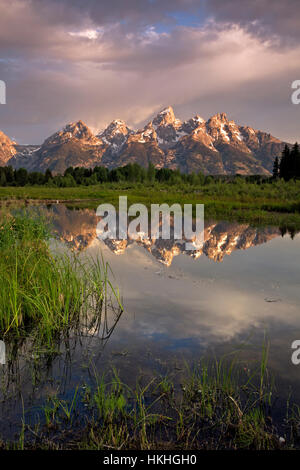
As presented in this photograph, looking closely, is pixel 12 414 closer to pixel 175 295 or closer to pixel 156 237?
pixel 175 295

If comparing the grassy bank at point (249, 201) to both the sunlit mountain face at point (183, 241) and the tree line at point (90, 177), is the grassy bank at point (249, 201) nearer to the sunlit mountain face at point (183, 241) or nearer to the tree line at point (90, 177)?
the sunlit mountain face at point (183, 241)

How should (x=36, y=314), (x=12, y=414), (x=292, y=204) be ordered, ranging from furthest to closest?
1. (x=292, y=204)
2. (x=36, y=314)
3. (x=12, y=414)

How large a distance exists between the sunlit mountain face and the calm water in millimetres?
638

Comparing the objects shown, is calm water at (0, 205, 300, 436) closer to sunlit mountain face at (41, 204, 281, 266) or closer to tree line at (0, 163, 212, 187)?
sunlit mountain face at (41, 204, 281, 266)

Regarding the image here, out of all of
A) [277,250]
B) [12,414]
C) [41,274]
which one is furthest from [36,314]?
[277,250]

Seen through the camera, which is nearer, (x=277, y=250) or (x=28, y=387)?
(x=28, y=387)

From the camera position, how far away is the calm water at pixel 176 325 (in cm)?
675

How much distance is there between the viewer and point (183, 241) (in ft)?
78.2

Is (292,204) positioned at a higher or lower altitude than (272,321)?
higher

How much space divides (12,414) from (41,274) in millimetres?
4468

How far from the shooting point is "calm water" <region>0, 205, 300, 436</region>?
22.2 ft

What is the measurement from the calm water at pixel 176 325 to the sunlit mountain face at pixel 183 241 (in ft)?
2.09

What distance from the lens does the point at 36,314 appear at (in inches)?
373

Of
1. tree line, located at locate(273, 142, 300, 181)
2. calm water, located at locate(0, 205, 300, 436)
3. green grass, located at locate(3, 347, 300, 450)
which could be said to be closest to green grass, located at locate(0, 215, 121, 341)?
calm water, located at locate(0, 205, 300, 436)
